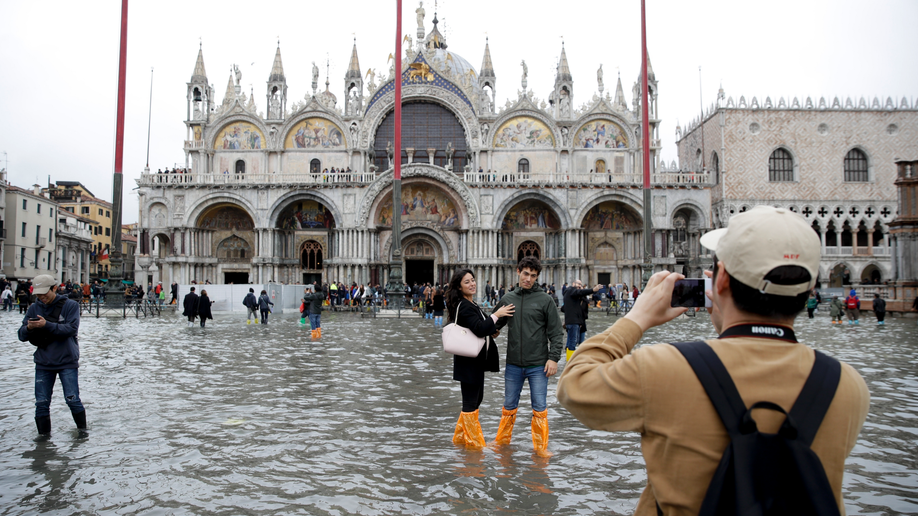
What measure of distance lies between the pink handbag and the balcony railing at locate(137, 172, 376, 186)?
2876cm

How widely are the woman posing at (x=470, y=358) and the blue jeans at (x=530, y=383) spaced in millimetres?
165

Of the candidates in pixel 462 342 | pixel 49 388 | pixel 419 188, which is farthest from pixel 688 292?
pixel 419 188

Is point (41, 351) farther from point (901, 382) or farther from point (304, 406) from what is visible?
point (901, 382)

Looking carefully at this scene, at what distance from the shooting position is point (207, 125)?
3659cm

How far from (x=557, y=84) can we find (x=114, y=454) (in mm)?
34281

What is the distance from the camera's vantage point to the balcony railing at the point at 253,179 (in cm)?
Result: 3428

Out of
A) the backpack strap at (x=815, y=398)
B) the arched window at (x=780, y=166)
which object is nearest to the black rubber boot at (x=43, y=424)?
the backpack strap at (x=815, y=398)

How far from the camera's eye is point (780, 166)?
3978 cm

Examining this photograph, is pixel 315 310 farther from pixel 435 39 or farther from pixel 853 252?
pixel 853 252

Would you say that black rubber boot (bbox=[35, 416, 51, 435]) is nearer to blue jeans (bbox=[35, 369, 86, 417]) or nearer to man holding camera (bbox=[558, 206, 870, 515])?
blue jeans (bbox=[35, 369, 86, 417])

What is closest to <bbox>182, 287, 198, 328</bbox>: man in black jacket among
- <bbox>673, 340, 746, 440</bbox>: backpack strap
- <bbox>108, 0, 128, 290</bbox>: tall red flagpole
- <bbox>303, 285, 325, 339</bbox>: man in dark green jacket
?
<bbox>108, 0, 128, 290</bbox>: tall red flagpole

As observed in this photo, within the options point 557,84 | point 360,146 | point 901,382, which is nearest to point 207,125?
point 360,146

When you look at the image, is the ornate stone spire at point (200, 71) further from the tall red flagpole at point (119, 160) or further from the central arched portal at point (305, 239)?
the tall red flagpole at point (119, 160)

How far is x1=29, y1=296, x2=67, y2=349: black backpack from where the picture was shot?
6.21 m
